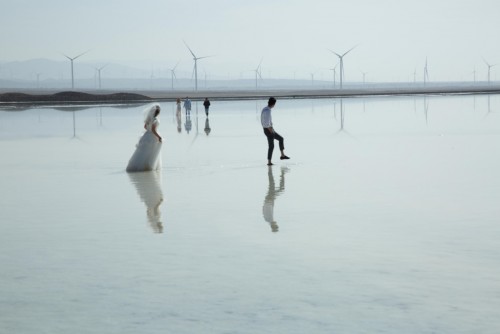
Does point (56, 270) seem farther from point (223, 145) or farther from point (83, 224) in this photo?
point (223, 145)

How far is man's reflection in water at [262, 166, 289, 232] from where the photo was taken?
429 inches

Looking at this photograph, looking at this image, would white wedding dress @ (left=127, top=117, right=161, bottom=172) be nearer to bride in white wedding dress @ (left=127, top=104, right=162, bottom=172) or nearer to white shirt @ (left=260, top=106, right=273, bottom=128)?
bride in white wedding dress @ (left=127, top=104, right=162, bottom=172)

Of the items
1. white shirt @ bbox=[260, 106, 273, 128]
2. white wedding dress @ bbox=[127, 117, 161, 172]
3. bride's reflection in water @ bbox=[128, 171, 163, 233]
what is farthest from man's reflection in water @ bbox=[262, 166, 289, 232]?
white wedding dress @ bbox=[127, 117, 161, 172]

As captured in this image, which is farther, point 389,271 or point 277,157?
point 277,157

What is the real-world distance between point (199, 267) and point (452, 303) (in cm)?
251

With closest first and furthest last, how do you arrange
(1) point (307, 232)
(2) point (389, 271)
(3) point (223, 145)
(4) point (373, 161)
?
(2) point (389, 271), (1) point (307, 232), (4) point (373, 161), (3) point (223, 145)

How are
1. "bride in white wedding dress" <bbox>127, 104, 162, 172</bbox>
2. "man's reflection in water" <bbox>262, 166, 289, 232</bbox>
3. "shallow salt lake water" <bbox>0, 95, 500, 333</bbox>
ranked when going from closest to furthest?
"shallow salt lake water" <bbox>0, 95, 500, 333</bbox>, "man's reflection in water" <bbox>262, 166, 289, 232</bbox>, "bride in white wedding dress" <bbox>127, 104, 162, 172</bbox>

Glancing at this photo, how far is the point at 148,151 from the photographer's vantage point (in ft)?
58.3

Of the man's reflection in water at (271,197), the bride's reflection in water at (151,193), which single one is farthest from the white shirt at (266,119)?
the bride's reflection in water at (151,193)

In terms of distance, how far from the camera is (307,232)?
32.8 ft

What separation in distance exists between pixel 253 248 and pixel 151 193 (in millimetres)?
5306

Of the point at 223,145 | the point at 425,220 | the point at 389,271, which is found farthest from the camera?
the point at 223,145

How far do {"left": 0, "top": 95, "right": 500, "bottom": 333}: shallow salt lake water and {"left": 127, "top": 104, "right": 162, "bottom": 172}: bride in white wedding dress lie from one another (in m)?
0.39

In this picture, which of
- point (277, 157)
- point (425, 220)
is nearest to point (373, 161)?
point (277, 157)
